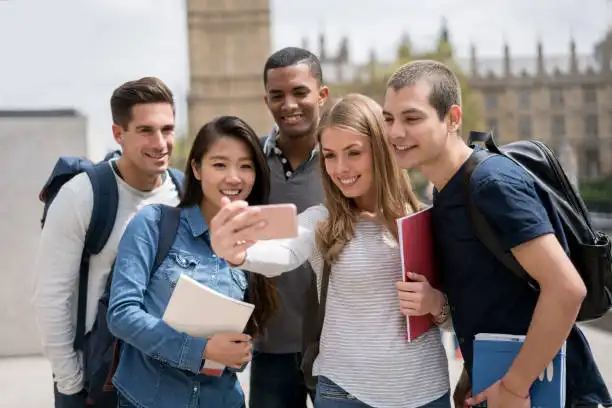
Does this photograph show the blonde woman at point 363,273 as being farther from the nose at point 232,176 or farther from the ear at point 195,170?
the ear at point 195,170

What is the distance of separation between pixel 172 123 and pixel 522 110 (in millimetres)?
64948

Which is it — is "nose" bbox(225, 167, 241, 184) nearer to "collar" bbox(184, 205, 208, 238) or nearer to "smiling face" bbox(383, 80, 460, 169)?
"collar" bbox(184, 205, 208, 238)

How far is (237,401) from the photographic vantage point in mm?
2160

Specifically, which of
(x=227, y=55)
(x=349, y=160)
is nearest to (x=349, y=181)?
(x=349, y=160)

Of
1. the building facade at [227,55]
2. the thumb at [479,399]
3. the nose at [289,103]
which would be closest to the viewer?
the thumb at [479,399]

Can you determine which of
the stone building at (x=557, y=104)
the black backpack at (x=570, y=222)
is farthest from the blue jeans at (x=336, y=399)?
the stone building at (x=557, y=104)

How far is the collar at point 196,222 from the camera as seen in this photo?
83.7 inches

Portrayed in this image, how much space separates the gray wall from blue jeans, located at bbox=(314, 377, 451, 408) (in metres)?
5.11

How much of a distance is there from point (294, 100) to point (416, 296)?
1201 millimetres

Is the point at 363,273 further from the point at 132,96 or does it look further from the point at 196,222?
the point at 132,96

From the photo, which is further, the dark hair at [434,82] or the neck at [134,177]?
the neck at [134,177]

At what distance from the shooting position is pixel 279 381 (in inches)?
108

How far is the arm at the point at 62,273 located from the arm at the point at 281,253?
0.68 m

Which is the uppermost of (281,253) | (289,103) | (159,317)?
(289,103)
